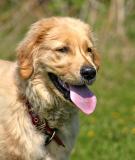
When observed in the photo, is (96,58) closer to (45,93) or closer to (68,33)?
(68,33)

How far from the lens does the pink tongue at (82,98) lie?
6.14 meters

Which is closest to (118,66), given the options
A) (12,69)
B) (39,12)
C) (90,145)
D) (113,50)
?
(113,50)

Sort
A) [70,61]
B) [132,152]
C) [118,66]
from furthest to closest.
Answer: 1. [118,66]
2. [132,152]
3. [70,61]

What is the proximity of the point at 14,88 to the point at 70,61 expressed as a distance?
667 millimetres

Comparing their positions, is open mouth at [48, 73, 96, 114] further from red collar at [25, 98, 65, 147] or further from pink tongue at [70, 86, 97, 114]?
red collar at [25, 98, 65, 147]

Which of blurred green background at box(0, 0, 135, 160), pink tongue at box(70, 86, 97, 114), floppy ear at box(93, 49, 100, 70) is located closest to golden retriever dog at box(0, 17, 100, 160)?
pink tongue at box(70, 86, 97, 114)

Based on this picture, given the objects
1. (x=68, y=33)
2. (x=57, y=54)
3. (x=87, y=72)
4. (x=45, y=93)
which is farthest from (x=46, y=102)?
(x=68, y=33)

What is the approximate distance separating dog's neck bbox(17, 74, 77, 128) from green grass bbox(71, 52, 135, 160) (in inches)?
69.7

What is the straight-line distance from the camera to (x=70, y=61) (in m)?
6.16

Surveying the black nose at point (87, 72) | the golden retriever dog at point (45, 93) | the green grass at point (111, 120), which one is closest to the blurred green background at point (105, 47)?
the green grass at point (111, 120)

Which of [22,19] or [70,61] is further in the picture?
[22,19]

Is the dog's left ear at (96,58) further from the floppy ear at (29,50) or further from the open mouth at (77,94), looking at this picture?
the floppy ear at (29,50)

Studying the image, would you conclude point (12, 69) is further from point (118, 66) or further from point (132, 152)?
point (118, 66)

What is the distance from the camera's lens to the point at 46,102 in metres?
6.36
